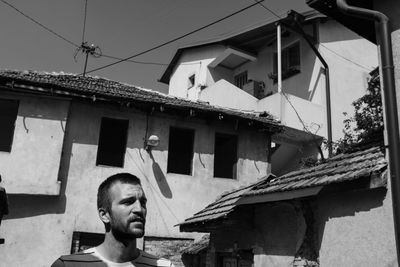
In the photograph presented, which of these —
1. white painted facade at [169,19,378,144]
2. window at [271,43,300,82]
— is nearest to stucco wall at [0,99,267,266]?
white painted facade at [169,19,378,144]

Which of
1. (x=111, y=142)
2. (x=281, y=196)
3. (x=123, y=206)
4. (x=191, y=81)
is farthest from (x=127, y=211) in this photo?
(x=191, y=81)

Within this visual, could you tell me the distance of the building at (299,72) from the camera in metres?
16.4

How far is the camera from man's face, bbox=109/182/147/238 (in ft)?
8.41

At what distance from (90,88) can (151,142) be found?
2.48 metres

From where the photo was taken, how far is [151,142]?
13.5 metres

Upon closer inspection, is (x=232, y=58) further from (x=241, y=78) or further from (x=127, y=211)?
(x=127, y=211)

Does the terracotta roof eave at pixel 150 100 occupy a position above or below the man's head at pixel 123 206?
above

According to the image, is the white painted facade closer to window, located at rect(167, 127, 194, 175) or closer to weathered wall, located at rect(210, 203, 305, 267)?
window, located at rect(167, 127, 194, 175)

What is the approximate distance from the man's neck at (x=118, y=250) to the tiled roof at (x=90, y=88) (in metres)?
10.7

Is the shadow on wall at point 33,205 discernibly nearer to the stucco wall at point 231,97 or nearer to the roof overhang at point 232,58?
the stucco wall at point 231,97

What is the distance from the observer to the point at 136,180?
2.79 metres

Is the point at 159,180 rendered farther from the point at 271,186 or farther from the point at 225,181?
the point at 271,186

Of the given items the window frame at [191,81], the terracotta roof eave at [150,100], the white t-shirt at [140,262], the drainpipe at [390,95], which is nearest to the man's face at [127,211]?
the white t-shirt at [140,262]

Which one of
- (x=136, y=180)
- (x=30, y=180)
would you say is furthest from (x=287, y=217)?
(x=30, y=180)
